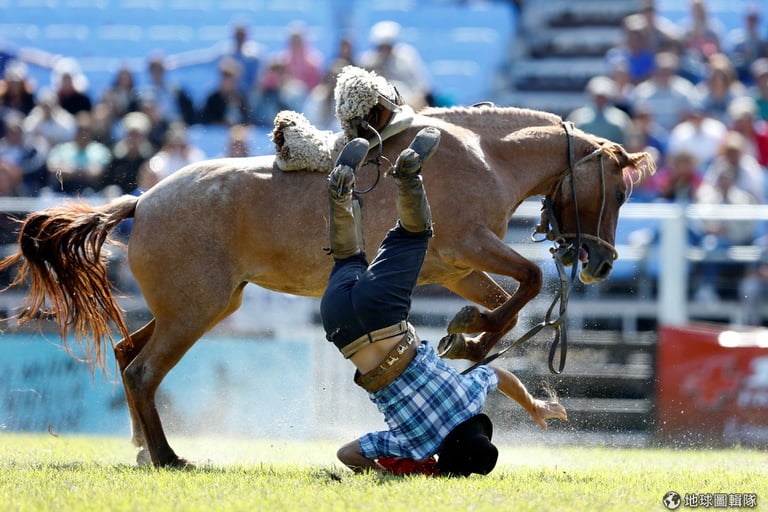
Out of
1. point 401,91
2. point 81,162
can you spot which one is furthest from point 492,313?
point 81,162

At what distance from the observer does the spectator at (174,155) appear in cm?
1048

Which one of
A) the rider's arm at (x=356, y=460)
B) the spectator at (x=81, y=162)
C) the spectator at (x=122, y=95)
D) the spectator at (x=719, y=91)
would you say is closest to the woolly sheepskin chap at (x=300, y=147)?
the rider's arm at (x=356, y=460)

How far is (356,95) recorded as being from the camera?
654 centimetres

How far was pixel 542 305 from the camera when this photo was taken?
28.5 ft

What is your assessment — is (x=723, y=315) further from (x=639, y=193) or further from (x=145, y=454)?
(x=145, y=454)

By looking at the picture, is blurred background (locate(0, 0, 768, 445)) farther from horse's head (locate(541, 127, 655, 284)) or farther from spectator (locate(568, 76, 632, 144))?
horse's head (locate(541, 127, 655, 284))

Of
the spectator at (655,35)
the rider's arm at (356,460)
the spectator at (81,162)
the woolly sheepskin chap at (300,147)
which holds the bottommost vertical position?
the rider's arm at (356,460)

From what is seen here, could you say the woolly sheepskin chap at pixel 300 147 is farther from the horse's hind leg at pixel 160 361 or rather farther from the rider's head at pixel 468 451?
the rider's head at pixel 468 451

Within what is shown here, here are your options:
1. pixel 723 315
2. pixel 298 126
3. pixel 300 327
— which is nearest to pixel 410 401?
pixel 298 126

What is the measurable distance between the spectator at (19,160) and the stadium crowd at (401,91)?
2cm

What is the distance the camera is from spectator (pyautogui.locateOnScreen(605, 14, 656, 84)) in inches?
525

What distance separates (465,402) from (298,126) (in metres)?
2.12

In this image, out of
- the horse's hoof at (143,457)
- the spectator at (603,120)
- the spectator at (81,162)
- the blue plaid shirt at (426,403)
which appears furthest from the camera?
the spectator at (603,120)

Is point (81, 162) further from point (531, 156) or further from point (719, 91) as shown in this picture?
point (719, 91)
